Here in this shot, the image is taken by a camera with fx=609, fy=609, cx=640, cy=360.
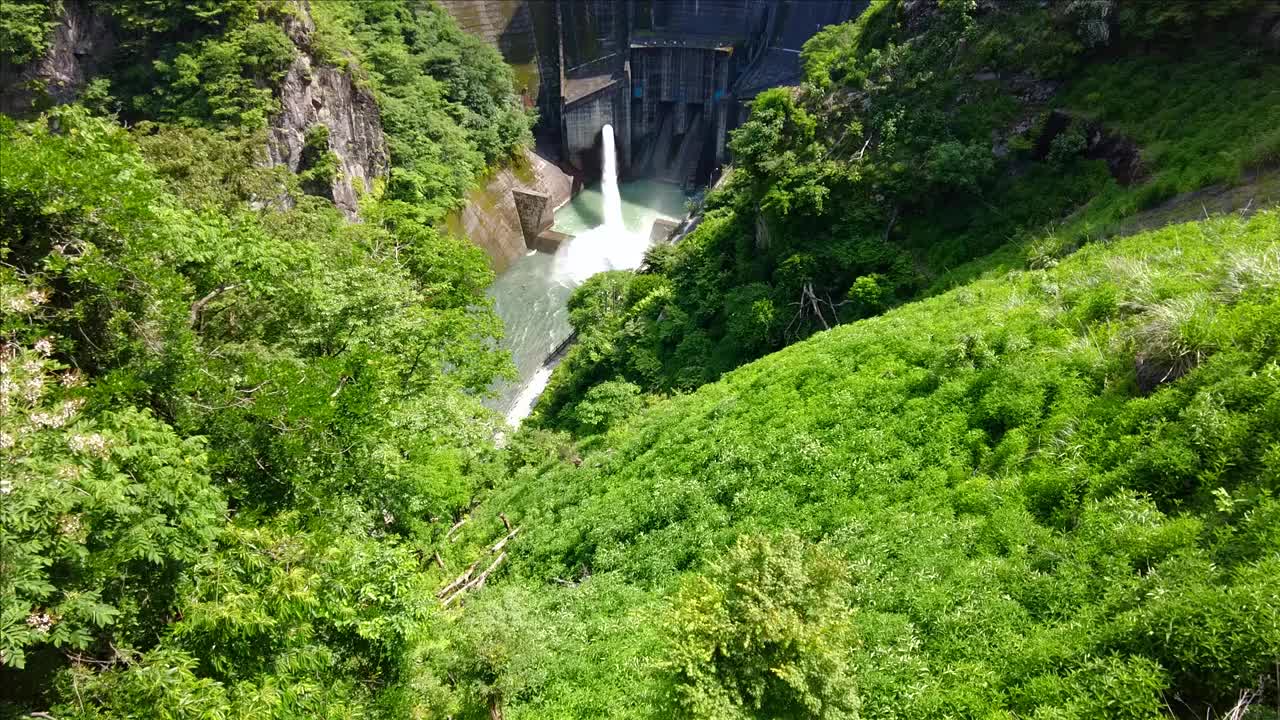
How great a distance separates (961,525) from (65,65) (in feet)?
118

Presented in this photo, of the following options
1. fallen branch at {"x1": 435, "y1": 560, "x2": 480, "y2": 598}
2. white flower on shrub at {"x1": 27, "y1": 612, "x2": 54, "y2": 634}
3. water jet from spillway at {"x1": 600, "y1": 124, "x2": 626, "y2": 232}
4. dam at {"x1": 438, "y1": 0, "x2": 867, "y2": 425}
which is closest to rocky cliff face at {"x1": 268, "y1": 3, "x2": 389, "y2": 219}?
dam at {"x1": 438, "y1": 0, "x2": 867, "y2": 425}

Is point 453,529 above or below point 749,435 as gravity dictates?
below

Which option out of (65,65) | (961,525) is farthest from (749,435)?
(65,65)

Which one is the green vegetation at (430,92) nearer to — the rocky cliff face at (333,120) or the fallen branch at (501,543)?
the rocky cliff face at (333,120)

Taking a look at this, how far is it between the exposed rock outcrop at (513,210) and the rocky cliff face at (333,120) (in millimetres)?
4892

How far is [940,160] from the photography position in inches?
667

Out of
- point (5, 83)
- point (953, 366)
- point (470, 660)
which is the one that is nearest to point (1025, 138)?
point (953, 366)

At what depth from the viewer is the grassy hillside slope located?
20.6ft

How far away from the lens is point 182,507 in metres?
7.02

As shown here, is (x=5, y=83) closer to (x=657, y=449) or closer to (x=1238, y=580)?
(x=657, y=449)

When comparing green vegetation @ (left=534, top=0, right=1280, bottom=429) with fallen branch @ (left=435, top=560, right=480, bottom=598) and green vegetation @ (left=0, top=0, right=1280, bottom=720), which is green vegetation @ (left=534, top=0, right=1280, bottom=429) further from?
fallen branch @ (left=435, top=560, right=480, bottom=598)

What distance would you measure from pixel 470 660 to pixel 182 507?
4279mm

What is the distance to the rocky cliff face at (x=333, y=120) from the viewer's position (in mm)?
24438

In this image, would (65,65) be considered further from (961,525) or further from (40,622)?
(961,525)
